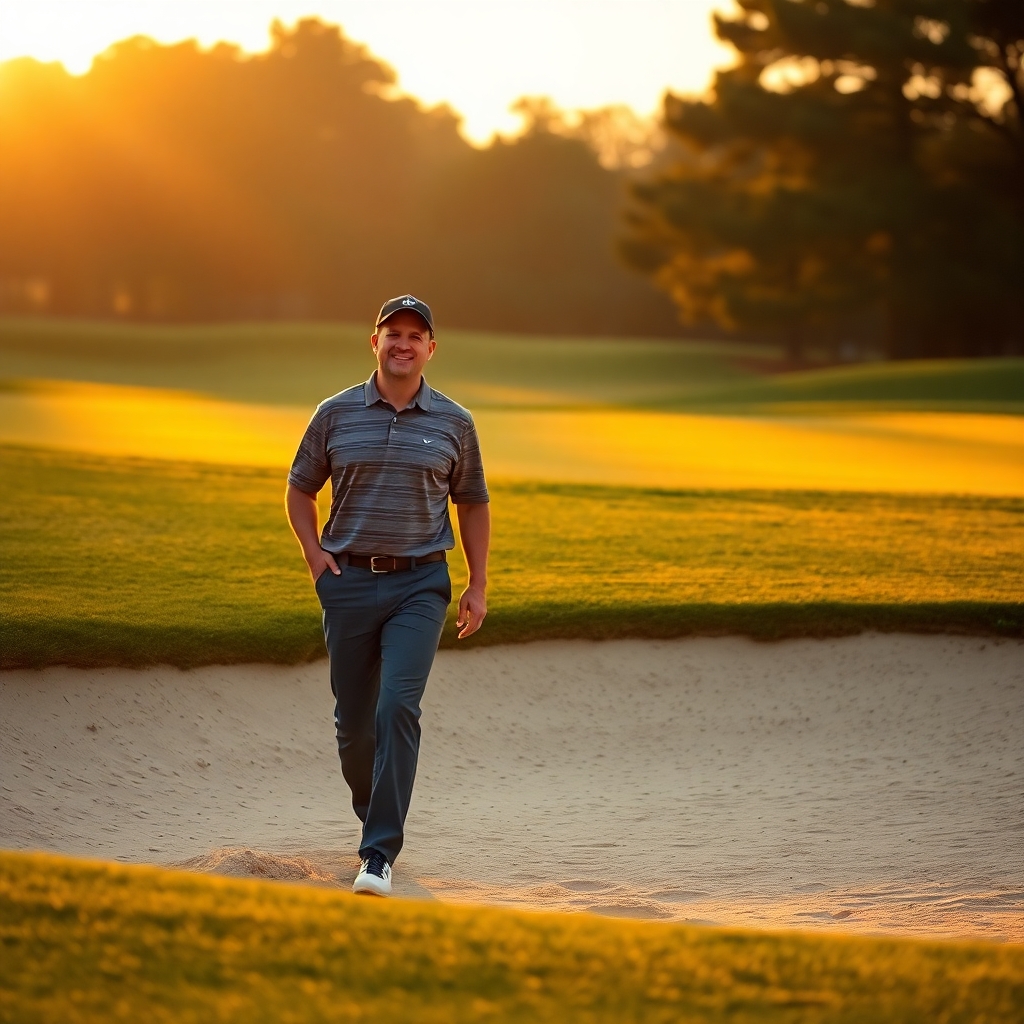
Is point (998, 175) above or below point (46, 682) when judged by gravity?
above

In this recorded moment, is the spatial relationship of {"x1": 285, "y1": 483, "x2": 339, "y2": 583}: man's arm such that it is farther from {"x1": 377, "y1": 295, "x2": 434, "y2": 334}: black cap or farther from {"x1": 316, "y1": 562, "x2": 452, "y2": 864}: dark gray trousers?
{"x1": 377, "y1": 295, "x2": 434, "y2": 334}: black cap

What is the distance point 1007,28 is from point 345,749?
4500 cm

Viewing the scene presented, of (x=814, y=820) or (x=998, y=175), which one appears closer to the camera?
(x=814, y=820)

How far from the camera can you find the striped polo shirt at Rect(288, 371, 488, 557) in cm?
561

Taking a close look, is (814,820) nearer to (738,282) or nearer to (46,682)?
(46,682)

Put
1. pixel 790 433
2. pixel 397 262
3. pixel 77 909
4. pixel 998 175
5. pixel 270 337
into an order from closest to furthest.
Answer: pixel 77 909 < pixel 790 433 < pixel 998 175 < pixel 270 337 < pixel 397 262

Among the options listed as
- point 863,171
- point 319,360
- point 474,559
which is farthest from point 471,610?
point 319,360

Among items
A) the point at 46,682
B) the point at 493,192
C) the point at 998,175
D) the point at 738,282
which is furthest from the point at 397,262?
the point at 46,682

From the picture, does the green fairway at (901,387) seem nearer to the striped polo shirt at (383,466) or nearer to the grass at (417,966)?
the striped polo shirt at (383,466)

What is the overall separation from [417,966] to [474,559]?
2.54 metres

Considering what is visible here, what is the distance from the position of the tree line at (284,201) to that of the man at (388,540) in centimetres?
6231

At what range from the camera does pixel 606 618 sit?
9172 mm

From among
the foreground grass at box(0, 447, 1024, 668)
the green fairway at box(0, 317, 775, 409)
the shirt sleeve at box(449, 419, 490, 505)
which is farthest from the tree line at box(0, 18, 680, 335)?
the shirt sleeve at box(449, 419, 490, 505)

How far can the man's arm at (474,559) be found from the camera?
5887 mm
